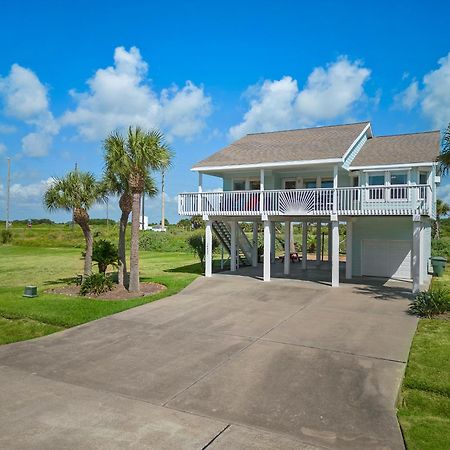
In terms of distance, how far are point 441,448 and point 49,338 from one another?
28.3 ft

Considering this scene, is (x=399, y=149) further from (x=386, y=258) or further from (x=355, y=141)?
(x=386, y=258)

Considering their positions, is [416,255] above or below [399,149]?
below

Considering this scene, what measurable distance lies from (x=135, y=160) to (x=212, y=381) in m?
9.87

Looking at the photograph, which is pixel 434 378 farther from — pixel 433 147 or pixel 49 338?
pixel 433 147

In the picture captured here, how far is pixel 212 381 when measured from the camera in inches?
288

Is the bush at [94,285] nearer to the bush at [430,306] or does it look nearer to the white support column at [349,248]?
the bush at [430,306]

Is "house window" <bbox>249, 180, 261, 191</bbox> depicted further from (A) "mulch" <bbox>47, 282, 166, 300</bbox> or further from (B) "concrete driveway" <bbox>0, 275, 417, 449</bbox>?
(B) "concrete driveway" <bbox>0, 275, 417, 449</bbox>

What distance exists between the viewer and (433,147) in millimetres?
Result: 19031

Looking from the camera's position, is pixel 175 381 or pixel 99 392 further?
pixel 175 381

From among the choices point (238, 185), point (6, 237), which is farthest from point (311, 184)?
point (6, 237)

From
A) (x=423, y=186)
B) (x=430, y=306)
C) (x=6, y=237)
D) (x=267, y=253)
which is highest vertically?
(x=423, y=186)

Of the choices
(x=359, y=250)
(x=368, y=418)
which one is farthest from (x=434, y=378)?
(x=359, y=250)

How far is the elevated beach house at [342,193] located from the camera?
17453 mm

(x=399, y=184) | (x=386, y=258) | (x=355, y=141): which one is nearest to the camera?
(x=399, y=184)
